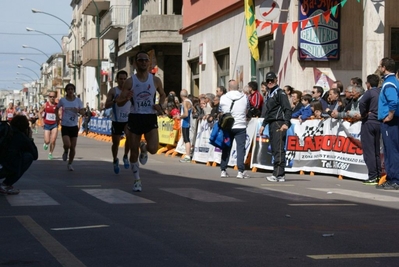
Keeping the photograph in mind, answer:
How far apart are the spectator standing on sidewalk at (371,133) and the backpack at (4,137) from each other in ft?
20.8

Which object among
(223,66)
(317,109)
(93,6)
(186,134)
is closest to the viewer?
(317,109)

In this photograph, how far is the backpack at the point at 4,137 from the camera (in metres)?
12.5

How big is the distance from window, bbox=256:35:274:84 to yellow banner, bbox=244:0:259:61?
454 millimetres

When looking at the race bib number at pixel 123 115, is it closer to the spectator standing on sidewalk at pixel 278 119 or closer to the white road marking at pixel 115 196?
the spectator standing on sidewalk at pixel 278 119

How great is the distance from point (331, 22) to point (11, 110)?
25.6 meters

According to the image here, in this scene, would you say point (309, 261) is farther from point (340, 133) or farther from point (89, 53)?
point (89, 53)

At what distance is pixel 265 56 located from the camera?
27.7 meters

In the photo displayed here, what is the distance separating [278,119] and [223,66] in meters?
17.0

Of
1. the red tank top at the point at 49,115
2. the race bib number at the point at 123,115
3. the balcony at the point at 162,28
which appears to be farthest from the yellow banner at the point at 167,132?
the balcony at the point at 162,28

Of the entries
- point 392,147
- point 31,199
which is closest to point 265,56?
point 392,147

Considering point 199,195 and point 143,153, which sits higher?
point 143,153

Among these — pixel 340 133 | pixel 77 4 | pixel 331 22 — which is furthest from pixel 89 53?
pixel 340 133

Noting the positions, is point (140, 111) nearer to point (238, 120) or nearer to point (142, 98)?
point (142, 98)

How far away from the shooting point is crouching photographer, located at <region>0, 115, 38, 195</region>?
41.3 feet
